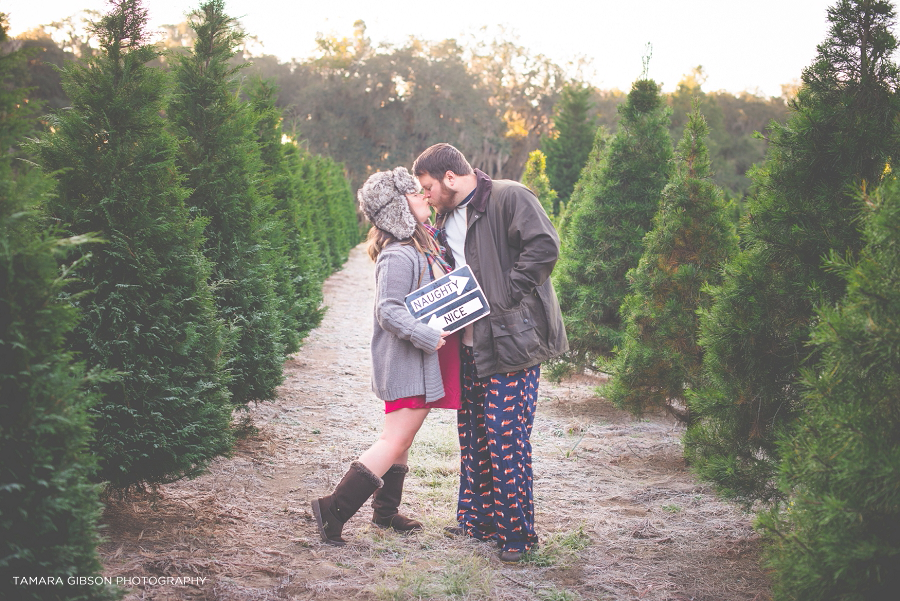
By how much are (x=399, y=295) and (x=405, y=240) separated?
0.32m

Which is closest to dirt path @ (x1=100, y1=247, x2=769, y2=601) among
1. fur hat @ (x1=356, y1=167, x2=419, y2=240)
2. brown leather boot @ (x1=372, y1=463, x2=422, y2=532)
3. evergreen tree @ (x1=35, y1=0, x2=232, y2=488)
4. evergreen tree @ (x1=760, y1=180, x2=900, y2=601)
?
brown leather boot @ (x1=372, y1=463, x2=422, y2=532)

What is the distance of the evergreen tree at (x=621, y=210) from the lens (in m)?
7.03

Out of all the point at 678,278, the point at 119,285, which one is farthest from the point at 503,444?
the point at 678,278

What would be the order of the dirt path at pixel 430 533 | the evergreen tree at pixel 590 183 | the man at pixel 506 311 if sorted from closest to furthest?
the dirt path at pixel 430 533, the man at pixel 506 311, the evergreen tree at pixel 590 183

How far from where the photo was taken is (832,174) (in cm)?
343

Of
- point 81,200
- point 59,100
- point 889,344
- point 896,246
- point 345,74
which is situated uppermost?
point 345,74

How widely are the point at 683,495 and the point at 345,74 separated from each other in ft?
161

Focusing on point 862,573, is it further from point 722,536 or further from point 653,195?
point 653,195

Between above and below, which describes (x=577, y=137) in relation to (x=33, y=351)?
above

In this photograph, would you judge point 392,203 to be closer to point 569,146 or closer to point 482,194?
point 482,194

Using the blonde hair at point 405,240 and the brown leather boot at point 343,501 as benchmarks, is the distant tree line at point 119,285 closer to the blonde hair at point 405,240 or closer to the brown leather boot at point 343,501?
the brown leather boot at point 343,501

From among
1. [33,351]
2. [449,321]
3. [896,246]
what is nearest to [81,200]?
[33,351]

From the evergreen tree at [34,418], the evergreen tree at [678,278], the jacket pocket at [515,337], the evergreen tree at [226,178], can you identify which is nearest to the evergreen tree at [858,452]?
the jacket pocket at [515,337]

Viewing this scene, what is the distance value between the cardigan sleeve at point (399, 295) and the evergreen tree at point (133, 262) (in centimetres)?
105
